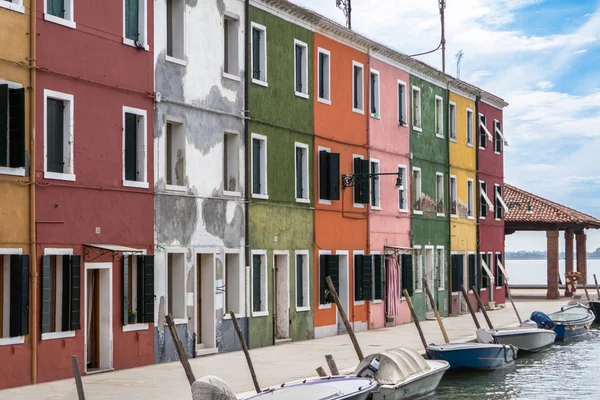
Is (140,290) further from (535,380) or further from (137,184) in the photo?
(535,380)

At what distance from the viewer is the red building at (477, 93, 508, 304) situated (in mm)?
45000

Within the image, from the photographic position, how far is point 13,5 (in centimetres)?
1916

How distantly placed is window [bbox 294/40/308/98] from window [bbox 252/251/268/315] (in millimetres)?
4841

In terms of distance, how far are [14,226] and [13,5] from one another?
385cm

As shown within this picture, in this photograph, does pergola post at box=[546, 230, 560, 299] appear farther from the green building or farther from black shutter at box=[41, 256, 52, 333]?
black shutter at box=[41, 256, 52, 333]

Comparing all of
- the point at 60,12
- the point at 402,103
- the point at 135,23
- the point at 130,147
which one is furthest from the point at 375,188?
the point at 60,12

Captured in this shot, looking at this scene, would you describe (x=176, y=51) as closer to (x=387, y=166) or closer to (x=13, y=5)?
(x=13, y=5)

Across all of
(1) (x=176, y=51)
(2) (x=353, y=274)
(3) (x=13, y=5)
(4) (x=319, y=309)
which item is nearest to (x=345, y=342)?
(4) (x=319, y=309)

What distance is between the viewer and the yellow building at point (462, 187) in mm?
41375

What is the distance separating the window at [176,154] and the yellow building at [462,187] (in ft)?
61.1

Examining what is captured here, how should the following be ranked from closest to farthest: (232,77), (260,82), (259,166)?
1. (232,77)
2. (260,82)
3. (259,166)

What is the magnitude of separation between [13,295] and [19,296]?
11 cm

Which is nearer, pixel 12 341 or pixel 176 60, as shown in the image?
pixel 12 341

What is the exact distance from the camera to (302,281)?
2938 cm
